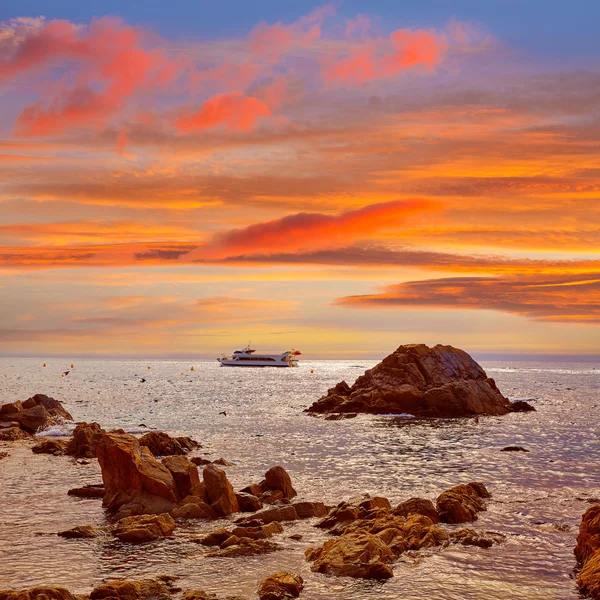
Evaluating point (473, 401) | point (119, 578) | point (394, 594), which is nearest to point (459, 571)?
point (394, 594)

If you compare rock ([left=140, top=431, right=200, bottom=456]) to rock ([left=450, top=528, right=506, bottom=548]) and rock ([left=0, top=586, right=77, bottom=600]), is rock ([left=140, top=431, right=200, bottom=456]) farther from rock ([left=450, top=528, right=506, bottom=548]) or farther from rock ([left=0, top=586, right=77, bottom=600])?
rock ([left=0, top=586, right=77, bottom=600])

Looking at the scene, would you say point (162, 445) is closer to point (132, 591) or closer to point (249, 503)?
point (249, 503)

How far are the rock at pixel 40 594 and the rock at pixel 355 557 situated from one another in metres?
8.88

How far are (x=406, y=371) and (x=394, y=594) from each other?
74369 millimetres

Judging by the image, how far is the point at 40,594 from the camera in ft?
66.2

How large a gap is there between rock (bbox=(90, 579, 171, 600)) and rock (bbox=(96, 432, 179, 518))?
10.4m

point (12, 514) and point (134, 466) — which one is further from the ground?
point (134, 466)

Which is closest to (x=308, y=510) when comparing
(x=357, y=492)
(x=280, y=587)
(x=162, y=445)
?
(x=357, y=492)

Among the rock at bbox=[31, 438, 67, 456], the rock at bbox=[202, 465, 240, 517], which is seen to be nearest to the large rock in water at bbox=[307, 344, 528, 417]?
the rock at bbox=[31, 438, 67, 456]

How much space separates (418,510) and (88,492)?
18.3 metres

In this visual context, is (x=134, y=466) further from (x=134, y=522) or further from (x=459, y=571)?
(x=459, y=571)

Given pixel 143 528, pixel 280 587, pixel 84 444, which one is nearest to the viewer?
pixel 280 587

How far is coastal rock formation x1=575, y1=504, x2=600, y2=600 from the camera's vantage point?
22703 millimetres

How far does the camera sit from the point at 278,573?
23.4 m
